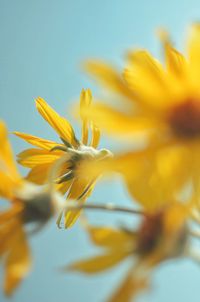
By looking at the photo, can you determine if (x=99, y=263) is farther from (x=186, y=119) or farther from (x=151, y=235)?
(x=186, y=119)

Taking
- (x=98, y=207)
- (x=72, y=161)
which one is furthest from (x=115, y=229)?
(x=72, y=161)

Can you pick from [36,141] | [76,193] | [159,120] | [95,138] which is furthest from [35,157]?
[159,120]

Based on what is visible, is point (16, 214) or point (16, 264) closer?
point (16, 264)

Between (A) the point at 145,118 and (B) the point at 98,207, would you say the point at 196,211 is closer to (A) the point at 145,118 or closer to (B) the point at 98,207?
(B) the point at 98,207

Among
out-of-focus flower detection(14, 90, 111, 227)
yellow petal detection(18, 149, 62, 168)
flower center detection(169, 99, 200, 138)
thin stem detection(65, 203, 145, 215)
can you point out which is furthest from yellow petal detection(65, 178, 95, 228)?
flower center detection(169, 99, 200, 138)

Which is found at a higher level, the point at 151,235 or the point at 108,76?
the point at 108,76

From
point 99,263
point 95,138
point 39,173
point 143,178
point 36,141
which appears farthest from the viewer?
point 95,138

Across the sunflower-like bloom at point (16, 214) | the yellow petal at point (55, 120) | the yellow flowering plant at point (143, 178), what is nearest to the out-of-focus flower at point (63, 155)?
the yellow petal at point (55, 120)
